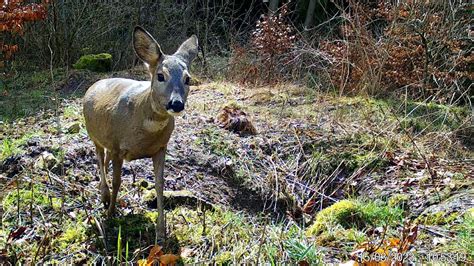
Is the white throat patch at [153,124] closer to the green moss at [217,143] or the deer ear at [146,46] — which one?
the deer ear at [146,46]

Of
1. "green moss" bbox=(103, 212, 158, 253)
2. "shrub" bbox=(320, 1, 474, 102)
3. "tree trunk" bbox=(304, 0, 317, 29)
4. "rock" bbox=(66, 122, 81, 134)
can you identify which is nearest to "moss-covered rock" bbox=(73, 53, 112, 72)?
"shrub" bbox=(320, 1, 474, 102)

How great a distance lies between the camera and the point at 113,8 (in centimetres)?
1233

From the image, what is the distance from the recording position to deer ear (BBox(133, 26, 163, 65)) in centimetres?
408

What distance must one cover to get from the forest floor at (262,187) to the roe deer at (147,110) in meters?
0.39

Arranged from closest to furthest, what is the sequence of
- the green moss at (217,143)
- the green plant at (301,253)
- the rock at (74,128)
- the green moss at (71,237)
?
the green plant at (301,253), the green moss at (71,237), the green moss at (217,143), the rock at (74,128)

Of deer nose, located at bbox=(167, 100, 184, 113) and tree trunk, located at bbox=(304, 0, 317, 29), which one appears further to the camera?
tree trunk, located at bbox=(304, 0, 317, 29)

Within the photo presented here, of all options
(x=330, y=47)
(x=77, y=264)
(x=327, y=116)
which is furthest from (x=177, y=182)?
(x=330, y=47)

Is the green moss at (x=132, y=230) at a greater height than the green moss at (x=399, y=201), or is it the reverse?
the green moss at (x=132, y=230)

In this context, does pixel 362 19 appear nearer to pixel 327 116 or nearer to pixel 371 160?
pixel 327 116

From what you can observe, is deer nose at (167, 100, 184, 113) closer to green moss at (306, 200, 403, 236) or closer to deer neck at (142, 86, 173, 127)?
deer neck at (142, 86, 173, 127)

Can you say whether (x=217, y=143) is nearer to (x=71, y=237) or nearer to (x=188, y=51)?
(x=188, y=51)

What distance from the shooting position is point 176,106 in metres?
3.72

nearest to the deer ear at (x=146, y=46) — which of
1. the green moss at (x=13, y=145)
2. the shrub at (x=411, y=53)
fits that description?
the green moss at (x=13, y=145)

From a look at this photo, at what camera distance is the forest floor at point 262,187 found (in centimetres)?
395
